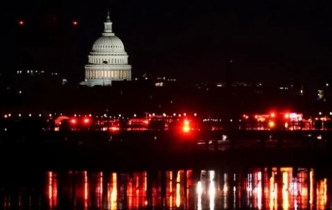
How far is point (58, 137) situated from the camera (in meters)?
98.8

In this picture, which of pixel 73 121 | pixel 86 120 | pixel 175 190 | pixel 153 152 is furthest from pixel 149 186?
pixel 86 120

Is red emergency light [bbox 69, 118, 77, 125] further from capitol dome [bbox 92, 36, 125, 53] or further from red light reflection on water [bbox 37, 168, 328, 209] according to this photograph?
capitol dome [bbox 92, 36, 125, 53]

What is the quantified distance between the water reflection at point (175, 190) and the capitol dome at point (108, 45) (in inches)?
4300

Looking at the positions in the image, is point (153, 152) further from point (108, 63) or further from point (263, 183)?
point (108, 63)

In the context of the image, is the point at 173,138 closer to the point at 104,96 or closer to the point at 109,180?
the point at 109,180

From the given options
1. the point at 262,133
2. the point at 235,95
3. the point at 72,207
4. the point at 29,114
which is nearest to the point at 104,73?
the point at 235,95

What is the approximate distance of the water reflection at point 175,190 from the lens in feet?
215

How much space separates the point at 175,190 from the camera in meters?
70.8

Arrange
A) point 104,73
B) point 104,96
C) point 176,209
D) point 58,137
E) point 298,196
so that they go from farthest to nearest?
point 104,73 < point 104,96 < point 58,137 < point 298,196 < point 176,209

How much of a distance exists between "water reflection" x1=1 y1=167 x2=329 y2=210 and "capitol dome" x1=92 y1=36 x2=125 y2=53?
109 m

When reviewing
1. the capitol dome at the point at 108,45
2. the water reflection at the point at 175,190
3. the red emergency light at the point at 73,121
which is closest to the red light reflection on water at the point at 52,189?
the water reflection at the point at 175,190

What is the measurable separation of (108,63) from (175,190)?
11964 centimetres

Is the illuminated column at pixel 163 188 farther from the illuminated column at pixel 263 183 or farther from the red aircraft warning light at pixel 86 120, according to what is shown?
the red aircraft warning light at pixel 86 120

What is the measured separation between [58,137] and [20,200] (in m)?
31.2
